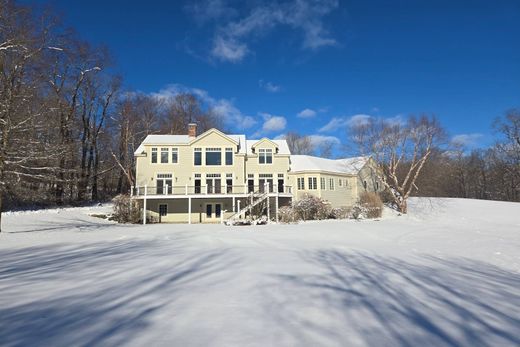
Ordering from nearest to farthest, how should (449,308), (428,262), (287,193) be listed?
(449,308)
(428,262)
(287,193)

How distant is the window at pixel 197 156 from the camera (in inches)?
1110

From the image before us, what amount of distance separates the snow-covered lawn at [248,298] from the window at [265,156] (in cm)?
1964

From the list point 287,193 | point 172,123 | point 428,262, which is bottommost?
point 428,262

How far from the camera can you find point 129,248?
32.8 feet

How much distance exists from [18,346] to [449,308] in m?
5.75

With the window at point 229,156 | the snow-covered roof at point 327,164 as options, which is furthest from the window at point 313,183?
the window at point 229,156

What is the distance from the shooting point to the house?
27.2m

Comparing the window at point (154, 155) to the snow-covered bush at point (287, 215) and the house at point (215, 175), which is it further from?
the snow-covered bush at point (287, 215)

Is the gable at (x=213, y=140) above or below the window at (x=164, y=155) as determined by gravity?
above

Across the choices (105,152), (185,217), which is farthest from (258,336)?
(105,152)

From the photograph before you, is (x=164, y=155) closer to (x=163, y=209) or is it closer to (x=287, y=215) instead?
(x=163, y=209)

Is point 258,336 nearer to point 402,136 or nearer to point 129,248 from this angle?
point 129,248

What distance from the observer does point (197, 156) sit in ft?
92.8

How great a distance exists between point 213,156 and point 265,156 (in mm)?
4781
